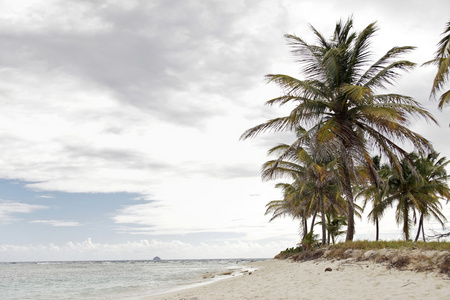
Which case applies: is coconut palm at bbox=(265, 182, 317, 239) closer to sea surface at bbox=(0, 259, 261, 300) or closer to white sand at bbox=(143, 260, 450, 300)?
sea surface at bbox=(0, 259, 261, 300)

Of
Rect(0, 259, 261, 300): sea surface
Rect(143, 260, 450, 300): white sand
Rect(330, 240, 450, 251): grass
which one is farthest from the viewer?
Rect(0, 259, 261, 300): sea surface

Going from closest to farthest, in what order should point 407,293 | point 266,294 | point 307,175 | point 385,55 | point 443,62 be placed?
1. point 407,293
2. point 266,294
3. point 443,62
4. point 385,55
5. point 307,175

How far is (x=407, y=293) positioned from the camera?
7449mm

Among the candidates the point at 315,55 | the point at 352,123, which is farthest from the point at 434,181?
the point at 315,55

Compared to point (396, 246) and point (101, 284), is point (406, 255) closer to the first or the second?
point (396, 246)

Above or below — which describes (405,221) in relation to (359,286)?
above

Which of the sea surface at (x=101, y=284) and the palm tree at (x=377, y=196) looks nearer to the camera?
the sea surface at (x=101, y=284)

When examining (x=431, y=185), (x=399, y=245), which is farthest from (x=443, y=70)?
(x=431, y=185)

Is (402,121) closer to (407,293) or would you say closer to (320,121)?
(320,121)

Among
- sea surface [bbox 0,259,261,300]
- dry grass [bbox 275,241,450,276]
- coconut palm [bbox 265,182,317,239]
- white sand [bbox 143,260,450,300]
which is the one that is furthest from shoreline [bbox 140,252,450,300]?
coconut palm [bbox 265,182,317,239]

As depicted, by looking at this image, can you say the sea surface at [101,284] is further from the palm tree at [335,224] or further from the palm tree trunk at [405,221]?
the palm tree trunk at [405,221]

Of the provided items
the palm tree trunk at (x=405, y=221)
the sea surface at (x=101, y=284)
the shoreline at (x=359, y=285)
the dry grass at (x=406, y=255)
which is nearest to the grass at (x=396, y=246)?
the dry grass at (x=406, y=255)

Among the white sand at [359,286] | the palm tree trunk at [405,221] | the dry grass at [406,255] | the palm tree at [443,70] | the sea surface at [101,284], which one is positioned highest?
the palm tree at [443,70]

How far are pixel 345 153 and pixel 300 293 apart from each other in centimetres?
872
